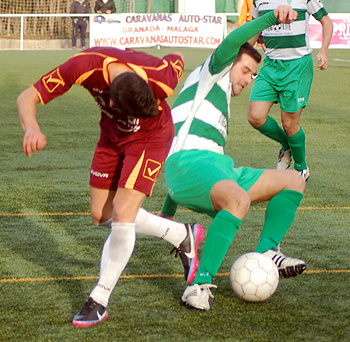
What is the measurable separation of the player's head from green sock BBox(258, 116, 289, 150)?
8.52ft

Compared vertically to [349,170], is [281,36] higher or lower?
higher

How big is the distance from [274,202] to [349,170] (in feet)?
11.8

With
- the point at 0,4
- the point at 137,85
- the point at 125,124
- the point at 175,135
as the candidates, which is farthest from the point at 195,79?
the point at 0,4

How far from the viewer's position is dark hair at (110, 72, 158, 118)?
125 inches

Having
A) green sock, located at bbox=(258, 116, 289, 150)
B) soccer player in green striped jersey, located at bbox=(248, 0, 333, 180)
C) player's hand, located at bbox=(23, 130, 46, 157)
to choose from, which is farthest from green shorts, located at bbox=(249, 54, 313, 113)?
player's hand, located at bbox=(23, 130, 46, 157)

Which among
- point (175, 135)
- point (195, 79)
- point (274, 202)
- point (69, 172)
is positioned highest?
point (195, 79)

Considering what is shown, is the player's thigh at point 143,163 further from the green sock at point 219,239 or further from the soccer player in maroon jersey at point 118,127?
the green sock at point 219,239

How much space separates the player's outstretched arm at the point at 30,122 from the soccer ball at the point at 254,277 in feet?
4.13

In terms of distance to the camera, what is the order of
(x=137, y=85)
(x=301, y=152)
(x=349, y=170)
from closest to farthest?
(x=137, y=85) → (x=301, y=152) → (x=349, y=170)

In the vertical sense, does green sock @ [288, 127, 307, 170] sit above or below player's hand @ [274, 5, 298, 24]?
below

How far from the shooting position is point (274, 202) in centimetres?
401

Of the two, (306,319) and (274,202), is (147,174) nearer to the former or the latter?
(274,202)

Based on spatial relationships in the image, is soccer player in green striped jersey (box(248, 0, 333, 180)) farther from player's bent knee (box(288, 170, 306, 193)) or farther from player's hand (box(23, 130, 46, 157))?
player's hand (box(23, 130, 46, 157))

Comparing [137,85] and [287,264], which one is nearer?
[137,85]
